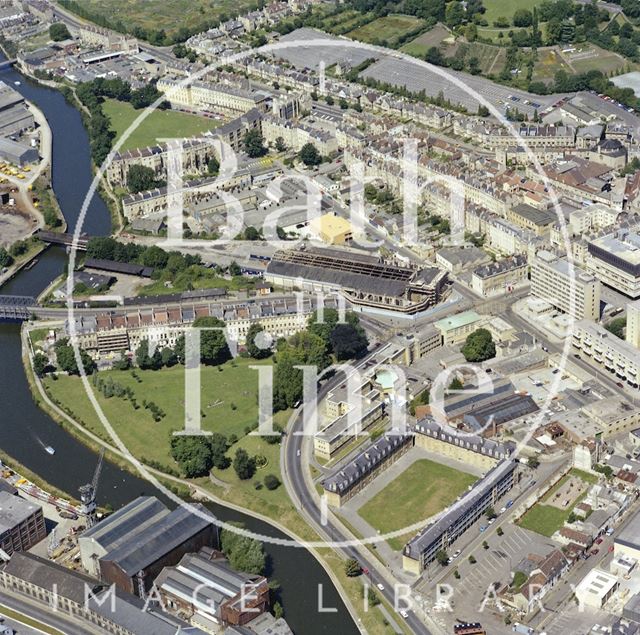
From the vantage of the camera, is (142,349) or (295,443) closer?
(295,443)

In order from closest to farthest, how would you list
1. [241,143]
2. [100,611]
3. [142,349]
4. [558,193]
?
[100,611] → [142,349] → [558,193] → [241,143]

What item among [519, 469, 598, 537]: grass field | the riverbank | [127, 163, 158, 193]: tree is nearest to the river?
the riverbank

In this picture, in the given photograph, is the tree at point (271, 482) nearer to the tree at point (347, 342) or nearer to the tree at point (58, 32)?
the tree at point (347, 342)

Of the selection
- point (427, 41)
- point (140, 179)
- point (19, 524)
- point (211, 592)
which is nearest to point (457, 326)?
point (211, 592)

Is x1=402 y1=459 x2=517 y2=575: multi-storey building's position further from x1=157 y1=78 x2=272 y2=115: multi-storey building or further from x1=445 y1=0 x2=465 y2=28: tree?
x1=445 y1=0 x2=465 y2=28: tree

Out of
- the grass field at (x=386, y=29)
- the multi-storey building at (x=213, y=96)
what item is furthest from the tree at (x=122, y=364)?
the grass field at (x=386, y=29)

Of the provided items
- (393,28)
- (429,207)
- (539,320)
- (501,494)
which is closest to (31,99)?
(393,28)

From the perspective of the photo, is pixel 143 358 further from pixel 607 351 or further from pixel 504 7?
pixel 504 7

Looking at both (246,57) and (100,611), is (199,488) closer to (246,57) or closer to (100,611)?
(100,611)
